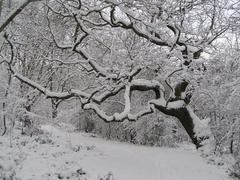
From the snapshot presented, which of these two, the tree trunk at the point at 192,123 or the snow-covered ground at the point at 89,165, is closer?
the snow-covered ground at the point at 89,165

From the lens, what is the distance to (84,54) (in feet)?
49.9

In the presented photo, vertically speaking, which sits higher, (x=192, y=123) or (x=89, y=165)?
(x=192, y=123)

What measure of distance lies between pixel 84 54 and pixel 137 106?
6.05 meters

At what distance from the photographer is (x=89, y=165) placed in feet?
36.8

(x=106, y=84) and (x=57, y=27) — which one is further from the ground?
(x=57, y=27)

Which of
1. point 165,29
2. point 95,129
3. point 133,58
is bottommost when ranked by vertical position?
point 95,129

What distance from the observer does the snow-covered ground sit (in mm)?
9148

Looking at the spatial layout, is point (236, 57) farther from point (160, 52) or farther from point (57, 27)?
point (57, 27)

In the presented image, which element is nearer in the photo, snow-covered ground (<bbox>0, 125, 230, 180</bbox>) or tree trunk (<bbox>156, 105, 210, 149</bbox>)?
snow-covered ground (<bbox>0, 125, 230, 180</bbox>)

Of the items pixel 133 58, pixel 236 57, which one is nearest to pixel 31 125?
pixel 133 58

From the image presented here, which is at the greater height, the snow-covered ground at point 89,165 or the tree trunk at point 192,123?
the tree trunk at point 192,123

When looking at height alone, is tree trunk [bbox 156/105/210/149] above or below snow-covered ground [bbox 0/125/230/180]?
above

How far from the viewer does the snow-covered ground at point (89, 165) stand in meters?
9.15

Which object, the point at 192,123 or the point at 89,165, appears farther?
the point at 192,123
